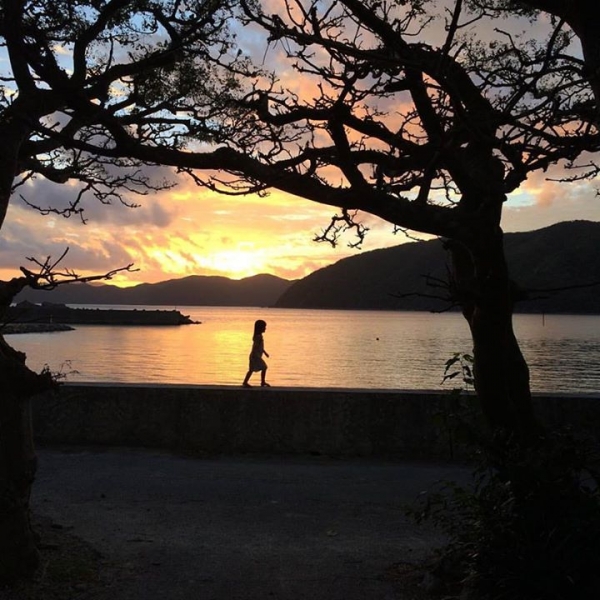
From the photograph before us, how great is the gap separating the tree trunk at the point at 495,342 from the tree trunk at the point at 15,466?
277 centimetres

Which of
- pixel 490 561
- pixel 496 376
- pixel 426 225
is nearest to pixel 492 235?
pixel 426 225

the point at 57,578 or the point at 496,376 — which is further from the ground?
the point at 496,376

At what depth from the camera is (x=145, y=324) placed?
499 ft

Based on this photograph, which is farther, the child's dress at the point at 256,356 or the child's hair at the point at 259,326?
the child's dress at the point at 256,356

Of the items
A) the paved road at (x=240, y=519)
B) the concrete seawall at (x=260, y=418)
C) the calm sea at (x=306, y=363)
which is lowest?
the calm sea at (x=306, y=363)

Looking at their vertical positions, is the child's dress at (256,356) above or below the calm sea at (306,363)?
above

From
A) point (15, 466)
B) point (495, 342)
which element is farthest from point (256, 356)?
point (495, 342)

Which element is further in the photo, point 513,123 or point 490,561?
point 490,561

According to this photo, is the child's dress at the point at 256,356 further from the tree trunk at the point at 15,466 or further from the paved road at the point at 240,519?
the tree trunk at the point at 15,466

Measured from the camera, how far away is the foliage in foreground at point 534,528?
11.9 ft

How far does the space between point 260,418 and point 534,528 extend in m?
5.72

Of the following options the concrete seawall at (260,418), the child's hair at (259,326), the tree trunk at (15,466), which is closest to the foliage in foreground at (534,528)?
the tree trunk at (15,466)

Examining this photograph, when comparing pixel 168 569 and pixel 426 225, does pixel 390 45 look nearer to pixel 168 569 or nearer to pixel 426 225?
pixel 426 225

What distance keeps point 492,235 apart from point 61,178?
5.46m
